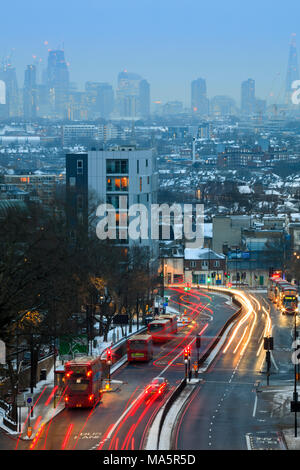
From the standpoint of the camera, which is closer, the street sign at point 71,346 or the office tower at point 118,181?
the street sign at point 71,346

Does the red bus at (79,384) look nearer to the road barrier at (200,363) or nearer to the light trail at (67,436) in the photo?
the light trail at (67,436)

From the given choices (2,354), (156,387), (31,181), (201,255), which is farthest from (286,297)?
(31,181)

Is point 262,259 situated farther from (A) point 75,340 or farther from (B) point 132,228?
(A) point 75,340

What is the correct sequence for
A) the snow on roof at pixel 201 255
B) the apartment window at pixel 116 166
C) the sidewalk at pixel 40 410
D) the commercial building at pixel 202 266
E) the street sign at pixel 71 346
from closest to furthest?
1. the sidewalk at pixel 40 410
2. the street sign at pixel 71 346
3. the apartment window at pixel 116 166
4. the commercial building at pixel 202 266
5. the snow on roof at pixel 201 255

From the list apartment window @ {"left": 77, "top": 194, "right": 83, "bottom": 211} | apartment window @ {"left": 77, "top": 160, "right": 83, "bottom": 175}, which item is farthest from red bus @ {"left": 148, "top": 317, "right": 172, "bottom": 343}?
apartment window @ {"left": 77, "top": 160, "right": 83, "bottom": 175}

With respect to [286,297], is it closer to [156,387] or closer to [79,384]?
[156,387]

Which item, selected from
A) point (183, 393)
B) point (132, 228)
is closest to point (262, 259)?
point (132, 228)

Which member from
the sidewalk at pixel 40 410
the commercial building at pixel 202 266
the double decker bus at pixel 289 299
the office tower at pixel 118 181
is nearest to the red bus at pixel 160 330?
the sidewalk at pixel 40 410
